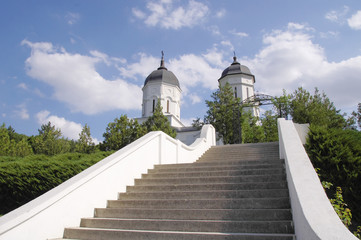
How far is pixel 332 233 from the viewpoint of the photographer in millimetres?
2572

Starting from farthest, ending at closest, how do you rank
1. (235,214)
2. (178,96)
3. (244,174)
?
1. (178,96)
2. (244,174)
3. (235,214)

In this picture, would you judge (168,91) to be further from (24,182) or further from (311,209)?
(311,209)

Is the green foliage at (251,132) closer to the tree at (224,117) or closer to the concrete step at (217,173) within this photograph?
the tree at (224,117)

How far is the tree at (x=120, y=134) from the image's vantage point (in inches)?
784

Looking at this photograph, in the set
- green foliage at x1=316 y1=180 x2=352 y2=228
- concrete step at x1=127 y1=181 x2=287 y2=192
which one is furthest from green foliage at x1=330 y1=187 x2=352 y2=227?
concrete step at x1=127 y1=181 x2=287 y2=192

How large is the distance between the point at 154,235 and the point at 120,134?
1610 cm

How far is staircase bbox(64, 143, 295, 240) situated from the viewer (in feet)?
14.7

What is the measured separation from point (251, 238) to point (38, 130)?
163 feet

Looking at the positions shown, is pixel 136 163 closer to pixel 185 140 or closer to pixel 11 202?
pixel 11 202

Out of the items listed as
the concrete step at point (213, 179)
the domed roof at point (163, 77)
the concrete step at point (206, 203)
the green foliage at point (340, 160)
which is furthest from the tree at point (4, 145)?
the green foliage at point (340, 160)

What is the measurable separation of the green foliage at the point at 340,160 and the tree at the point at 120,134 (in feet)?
46.0

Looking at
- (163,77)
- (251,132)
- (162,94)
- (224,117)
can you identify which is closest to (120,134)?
(224,117)

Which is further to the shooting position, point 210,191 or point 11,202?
point 11,202

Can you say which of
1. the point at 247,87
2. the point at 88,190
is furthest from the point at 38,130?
the point at 88,190
